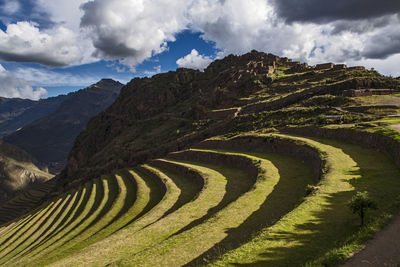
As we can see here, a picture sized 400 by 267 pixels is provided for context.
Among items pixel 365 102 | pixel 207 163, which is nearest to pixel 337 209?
pixel 207 163

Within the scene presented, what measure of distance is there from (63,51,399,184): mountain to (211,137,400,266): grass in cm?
2077

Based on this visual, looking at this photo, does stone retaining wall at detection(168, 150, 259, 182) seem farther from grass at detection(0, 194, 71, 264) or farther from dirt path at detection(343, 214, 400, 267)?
grass at detection(0, 194, 71, 264)

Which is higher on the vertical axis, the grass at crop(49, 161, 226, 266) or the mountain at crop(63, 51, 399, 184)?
the mountain at crop(63, 51, 399, 184)

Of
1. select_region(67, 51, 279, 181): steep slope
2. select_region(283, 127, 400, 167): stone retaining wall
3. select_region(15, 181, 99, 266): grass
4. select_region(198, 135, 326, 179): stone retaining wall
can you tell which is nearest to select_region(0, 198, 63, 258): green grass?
select_region(15, 181, 99, 266): grass

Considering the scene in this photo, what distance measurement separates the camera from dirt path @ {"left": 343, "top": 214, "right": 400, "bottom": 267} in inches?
298

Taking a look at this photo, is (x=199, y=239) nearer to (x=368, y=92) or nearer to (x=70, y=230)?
(x=70, y=230)

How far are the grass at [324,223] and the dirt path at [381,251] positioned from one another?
0.34 meters

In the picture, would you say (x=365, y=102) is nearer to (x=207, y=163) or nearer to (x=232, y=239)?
(x=207, y=163)

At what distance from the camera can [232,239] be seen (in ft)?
42.0

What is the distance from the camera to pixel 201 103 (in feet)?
275

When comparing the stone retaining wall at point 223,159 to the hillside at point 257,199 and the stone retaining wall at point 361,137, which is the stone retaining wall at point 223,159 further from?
the stone retaining wall at point 361,137

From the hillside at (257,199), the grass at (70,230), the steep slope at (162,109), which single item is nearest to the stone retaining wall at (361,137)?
the hillside at (257,199)

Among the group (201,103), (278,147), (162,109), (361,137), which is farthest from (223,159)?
(162,109)

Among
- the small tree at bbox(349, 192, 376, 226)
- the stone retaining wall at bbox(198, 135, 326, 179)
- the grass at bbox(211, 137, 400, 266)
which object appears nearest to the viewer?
the grass at bbox(211, 137, 400, 266)
